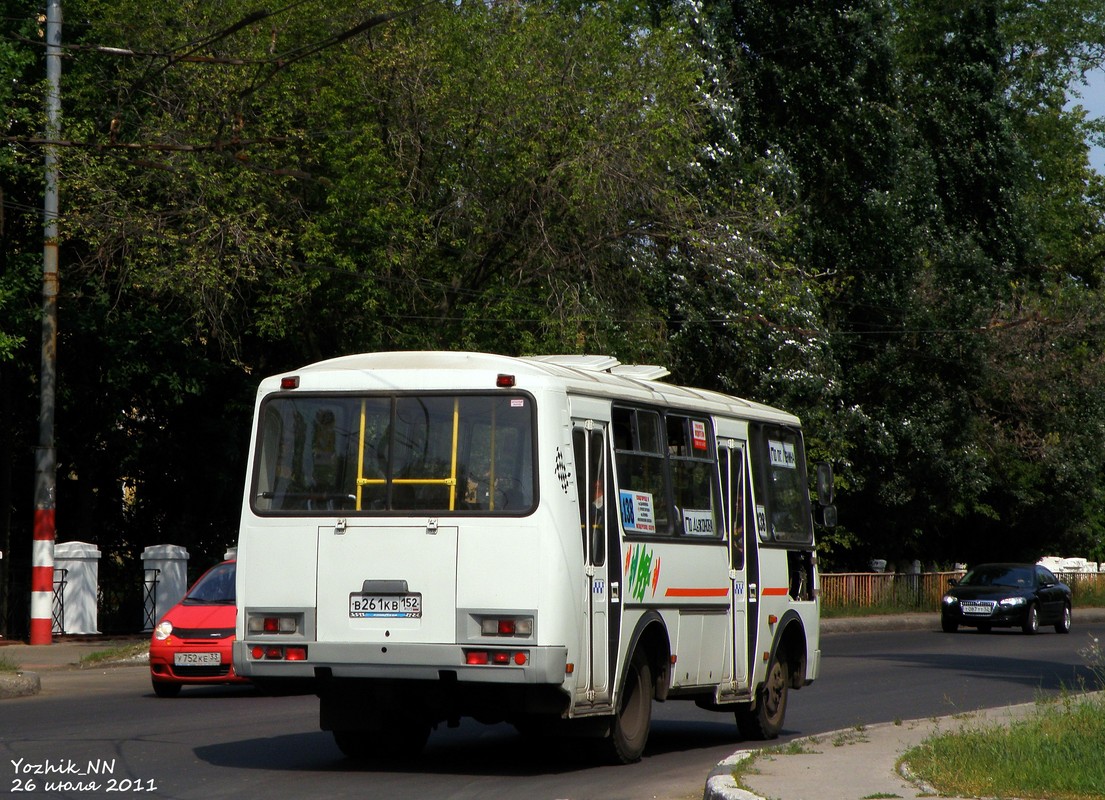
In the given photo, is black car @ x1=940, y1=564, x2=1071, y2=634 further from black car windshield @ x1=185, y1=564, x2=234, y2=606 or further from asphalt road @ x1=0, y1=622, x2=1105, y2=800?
black car windshield @ x1=185, y1=564, x2=234, y2=606

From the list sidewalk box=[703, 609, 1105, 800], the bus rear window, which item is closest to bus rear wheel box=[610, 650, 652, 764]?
sidewalk box=[703, 609, 1105, 800]

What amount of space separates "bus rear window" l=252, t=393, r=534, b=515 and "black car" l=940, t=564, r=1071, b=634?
24906mm

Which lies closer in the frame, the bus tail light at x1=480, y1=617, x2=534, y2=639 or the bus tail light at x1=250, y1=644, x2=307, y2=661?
the bus tail light at x1=480, y1=617, x2=534, y2=639

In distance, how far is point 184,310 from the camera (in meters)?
27.6

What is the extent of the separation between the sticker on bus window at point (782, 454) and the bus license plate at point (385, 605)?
475cm

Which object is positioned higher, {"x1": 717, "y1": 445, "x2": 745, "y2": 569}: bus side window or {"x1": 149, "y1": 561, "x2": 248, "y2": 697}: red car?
{"x1": 717, "y1": 445, "x2": 745, "y2": 569}: bus side window

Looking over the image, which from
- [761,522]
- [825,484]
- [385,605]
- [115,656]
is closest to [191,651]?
[115,656]

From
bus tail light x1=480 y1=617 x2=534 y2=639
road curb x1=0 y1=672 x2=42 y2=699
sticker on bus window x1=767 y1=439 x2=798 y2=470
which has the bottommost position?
road curb x1=0 y1=672 x2=42 y2=699

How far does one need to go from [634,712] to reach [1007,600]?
23.8 metres

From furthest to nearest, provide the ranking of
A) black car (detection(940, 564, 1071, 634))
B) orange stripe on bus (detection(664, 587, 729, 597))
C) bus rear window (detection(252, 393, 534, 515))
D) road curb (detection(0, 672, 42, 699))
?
black car (detection(940, 564, 1071, 634)) → road curb (detection(0, 672, 42, 699)) → orange stripe on bus (detection(664, 587, 729, 597)) → bus rear window (detection(252, 393, 534, 515))

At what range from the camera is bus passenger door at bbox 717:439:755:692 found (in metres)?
13.1

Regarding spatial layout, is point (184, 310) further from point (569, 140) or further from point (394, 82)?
point (569, 140)

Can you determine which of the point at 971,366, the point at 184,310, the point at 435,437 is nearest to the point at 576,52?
the point at 184,310

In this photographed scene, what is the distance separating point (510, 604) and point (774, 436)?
15.7 ft
